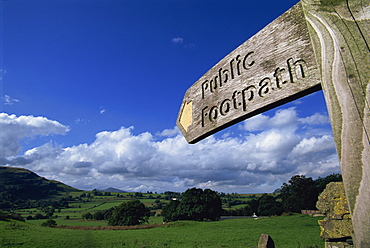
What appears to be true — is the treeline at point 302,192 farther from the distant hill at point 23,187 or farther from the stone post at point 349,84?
the distant hill at point 23,187

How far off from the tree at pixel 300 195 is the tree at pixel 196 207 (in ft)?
47.0

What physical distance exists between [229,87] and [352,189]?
32.9 inches

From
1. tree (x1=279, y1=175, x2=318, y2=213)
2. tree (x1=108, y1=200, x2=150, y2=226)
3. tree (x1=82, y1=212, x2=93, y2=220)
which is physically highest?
tree (x1=279, y1=175, x2=318, y2=213)

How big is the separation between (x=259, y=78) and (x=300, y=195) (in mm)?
48697

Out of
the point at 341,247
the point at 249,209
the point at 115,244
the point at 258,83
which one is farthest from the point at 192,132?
the point at 249,209

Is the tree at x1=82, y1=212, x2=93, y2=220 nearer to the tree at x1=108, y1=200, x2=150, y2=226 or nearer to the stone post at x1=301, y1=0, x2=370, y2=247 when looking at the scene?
the tree at x1=108, y1=200, x2=150, y2=226

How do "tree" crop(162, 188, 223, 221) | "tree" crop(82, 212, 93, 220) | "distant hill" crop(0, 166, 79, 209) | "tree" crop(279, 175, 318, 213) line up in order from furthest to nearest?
1. "distant hill" crop(0, 166, 79, 209)
2. "tree" crop(82, 212, 93, 220)
3. "tree" crop(162, 188, 223, 221)
4. "tree" crop(279, 175, 318, 213)

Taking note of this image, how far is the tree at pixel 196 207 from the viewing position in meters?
43.5

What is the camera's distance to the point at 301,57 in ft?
3.28

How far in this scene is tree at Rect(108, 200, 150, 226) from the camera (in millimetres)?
42469

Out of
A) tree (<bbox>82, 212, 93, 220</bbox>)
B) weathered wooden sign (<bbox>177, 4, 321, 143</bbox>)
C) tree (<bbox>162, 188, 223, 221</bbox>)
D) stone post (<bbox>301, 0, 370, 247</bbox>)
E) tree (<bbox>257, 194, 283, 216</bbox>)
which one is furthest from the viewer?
tree (<bbox>82, 212, 93, 220</bbox>)

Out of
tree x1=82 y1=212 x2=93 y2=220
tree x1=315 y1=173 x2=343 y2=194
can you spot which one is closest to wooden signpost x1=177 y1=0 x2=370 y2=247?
tree x1=315 y1=173 x2=343 y2=194

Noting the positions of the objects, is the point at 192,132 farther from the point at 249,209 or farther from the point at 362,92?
the point at 249,209

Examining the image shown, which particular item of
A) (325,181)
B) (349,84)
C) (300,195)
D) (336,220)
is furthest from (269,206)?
(349,84)
